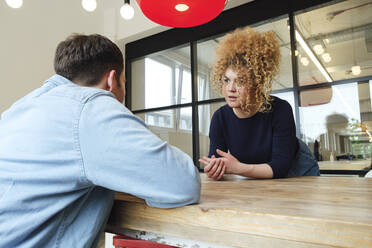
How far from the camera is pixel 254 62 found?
1.47 m

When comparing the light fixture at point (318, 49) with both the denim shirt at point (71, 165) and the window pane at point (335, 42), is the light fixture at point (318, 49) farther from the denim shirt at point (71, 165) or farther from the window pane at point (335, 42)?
the denim shirt at point (71, 165)

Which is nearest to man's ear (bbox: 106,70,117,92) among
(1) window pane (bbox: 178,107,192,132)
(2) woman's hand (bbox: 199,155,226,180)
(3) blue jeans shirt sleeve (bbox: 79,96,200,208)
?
(3) blue jeans shirt sleeve (bbox: 79,96,200,208)

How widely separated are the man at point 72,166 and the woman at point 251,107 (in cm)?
83

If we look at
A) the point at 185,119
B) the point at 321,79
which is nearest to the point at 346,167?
the point at 321,79

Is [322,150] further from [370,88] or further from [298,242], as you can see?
[298,242]

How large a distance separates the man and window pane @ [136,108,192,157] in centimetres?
325

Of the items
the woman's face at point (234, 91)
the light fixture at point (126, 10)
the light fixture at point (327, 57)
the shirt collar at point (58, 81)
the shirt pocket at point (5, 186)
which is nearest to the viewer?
the shirt pocket at point (5, 186)

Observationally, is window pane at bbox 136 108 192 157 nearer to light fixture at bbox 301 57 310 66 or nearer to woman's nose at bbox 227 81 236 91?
light fixture at bbox 301 57 310 66

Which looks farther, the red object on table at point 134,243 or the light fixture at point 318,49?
the light fixture at point 318,49

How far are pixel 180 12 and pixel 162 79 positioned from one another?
123 inches

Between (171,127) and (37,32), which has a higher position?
(37,32)

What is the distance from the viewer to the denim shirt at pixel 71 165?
567 millimetres

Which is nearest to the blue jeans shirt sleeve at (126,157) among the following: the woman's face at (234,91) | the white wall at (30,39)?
the woman's face at (234,91)

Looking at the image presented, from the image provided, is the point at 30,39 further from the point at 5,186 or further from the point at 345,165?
the point at 345,165
